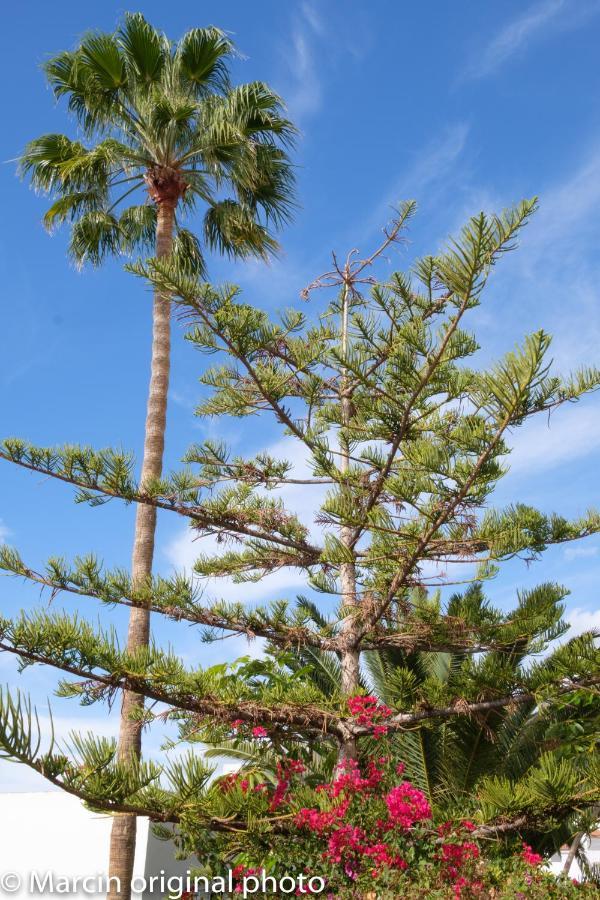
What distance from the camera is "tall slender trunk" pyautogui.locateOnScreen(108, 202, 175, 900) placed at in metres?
6.88

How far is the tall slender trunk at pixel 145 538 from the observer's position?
22.6 ft

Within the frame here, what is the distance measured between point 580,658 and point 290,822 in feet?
8.59

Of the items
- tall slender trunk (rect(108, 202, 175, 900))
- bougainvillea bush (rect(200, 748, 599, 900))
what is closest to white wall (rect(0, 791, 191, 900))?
tall slender trunk (rect(108, 202, 175, 900))

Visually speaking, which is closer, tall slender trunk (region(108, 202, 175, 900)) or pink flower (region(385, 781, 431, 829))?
pink flower (region(385, 781, 431, 829))

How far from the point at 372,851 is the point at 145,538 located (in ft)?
12.6

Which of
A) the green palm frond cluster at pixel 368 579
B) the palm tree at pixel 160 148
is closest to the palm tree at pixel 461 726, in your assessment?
the green palm frond cluster at pixel 368 579

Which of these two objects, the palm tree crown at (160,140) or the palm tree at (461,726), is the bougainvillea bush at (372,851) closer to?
the palm tree at (461,726)

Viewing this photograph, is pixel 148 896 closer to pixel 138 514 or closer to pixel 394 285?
pixel 138 514

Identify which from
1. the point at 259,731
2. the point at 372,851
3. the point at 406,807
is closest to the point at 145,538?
the point at 259,731

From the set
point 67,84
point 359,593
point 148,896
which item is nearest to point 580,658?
point 359,593

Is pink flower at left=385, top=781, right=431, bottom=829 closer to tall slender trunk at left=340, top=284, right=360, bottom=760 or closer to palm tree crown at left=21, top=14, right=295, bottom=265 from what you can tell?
tall slender trunk at left=340, top=284, right=360, bottom=760

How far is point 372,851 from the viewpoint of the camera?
16.0 feet

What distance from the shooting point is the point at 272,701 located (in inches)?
219

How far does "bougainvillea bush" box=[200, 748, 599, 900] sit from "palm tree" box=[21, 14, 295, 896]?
4.03 meters
